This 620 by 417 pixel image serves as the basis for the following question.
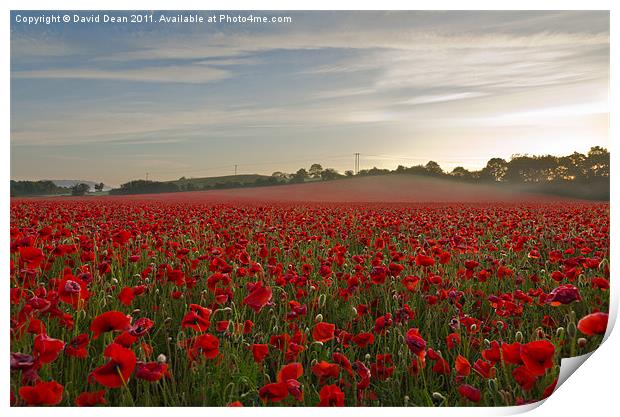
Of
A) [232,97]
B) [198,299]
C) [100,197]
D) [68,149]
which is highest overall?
[232,97]

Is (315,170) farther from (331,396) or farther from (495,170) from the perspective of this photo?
(331,396)

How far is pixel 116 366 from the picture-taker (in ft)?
5.44

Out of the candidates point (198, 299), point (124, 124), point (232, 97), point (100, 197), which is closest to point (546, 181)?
point (232, 97)

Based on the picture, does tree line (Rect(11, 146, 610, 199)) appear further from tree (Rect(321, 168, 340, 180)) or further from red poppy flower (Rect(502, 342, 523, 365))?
red poppy flower (Rect(502, 342, 523, 365))

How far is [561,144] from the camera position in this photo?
343 centimetres

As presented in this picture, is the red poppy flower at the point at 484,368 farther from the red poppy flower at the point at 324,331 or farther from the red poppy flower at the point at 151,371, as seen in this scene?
the red poppy flower at the point at 151,371

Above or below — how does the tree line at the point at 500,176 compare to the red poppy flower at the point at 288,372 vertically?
above

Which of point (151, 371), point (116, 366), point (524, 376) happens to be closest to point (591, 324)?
point (524, 376)

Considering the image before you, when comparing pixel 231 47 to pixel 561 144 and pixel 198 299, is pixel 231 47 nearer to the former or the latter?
pixel 198 299

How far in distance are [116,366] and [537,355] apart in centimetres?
128

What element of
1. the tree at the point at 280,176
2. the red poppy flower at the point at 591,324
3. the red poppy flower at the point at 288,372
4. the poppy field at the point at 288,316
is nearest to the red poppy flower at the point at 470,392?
the poppy field at the point at 288,316

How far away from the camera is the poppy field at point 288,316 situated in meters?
1.95

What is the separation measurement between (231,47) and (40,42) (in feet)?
3.51

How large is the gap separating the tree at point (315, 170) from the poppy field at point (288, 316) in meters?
0.45
